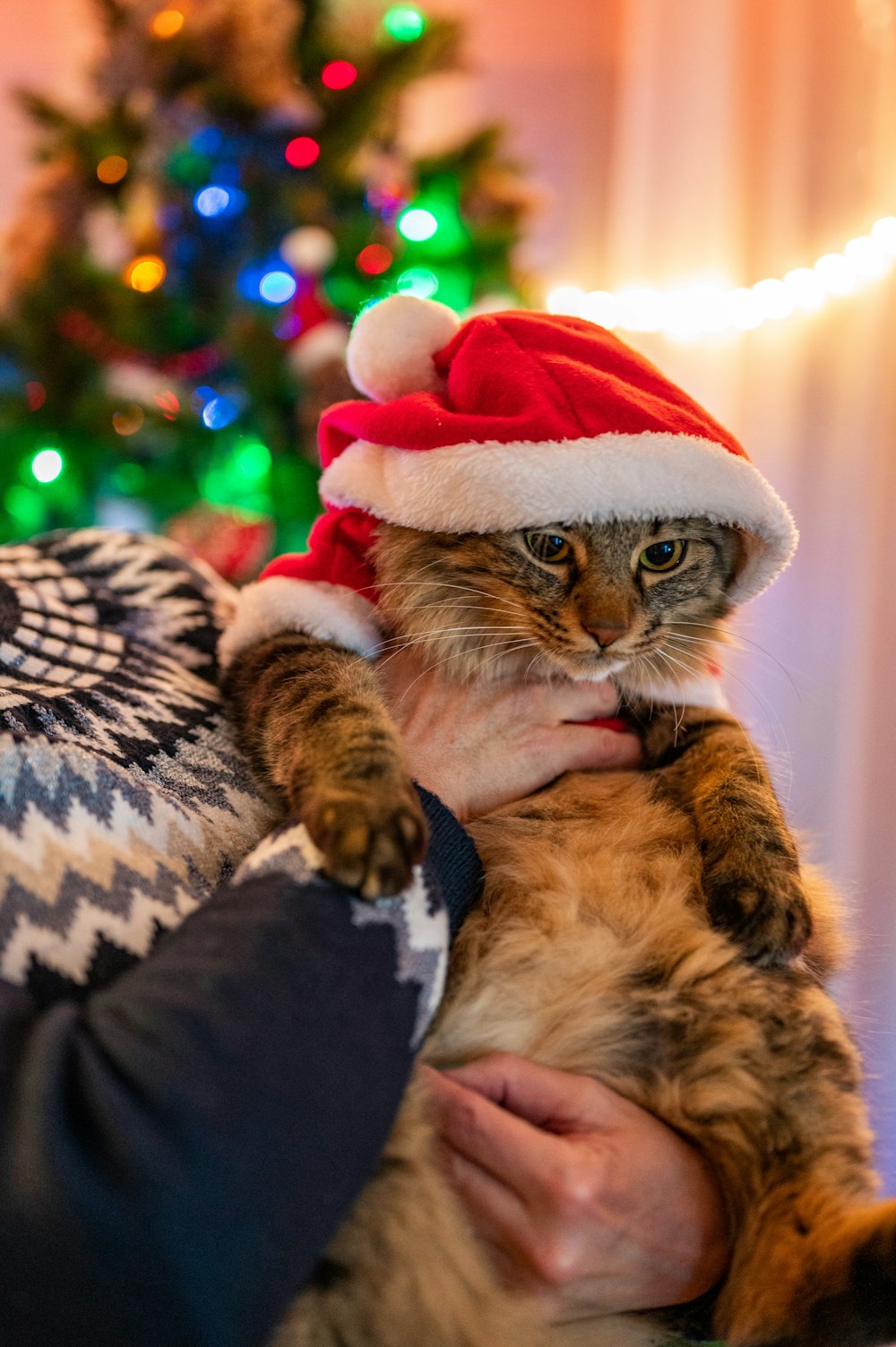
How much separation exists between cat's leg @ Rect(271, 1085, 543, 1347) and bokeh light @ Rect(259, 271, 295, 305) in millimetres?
2338

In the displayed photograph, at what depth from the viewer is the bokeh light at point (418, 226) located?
269 cm

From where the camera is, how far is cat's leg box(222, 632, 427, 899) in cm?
83

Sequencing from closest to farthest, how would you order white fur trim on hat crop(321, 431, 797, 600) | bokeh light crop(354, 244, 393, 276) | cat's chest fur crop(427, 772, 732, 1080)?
1. cat's chest fur crop(427, 772, 732, 1080)
2. white fur trim on hat crop(321, 431, 797, 600)
3. bokeh light crop(354, 244, 393, 276)

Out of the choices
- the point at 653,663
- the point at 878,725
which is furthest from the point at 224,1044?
the point at 878,725

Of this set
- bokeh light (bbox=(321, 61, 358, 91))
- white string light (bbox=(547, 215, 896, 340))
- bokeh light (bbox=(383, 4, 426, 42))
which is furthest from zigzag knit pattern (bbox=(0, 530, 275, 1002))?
bokeh light (bbox=(383, 4, 426, 42))

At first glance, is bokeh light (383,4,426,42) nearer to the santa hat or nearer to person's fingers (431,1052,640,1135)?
the santa hat

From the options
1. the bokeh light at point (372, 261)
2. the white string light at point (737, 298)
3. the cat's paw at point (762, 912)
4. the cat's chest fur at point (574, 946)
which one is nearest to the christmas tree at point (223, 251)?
the bokeh light at point (372, 261)

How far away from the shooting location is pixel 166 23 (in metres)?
2.59

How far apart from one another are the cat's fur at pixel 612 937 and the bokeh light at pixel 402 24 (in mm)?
1987

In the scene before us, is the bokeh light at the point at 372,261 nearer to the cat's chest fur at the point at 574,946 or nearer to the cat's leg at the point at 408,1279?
the cat's chest fur at the point at 574,946

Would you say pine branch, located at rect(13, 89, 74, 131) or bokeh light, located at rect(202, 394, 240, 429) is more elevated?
pine branch, located at rect(13, 89, 74, 131)

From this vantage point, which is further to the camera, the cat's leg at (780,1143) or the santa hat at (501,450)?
the santa hat at (501,450)

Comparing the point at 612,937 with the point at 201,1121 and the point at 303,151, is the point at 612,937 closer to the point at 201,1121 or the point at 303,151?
the point at 201,1121

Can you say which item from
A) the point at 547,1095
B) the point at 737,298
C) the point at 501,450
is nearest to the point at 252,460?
the point at 737,298
